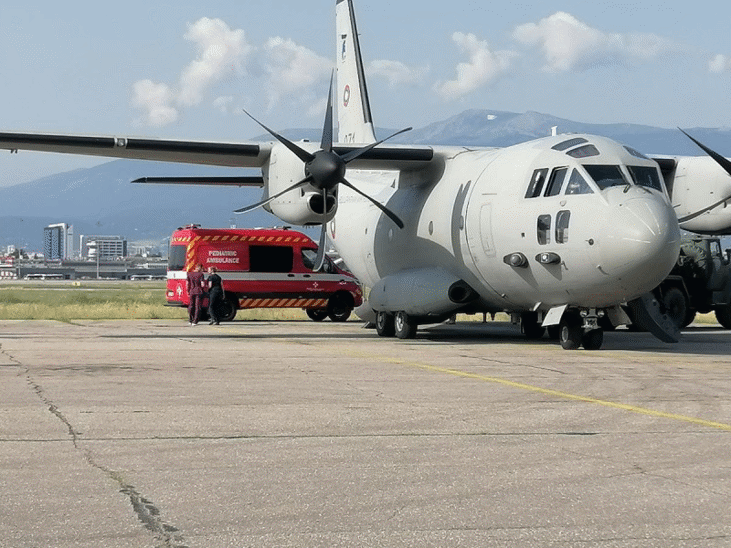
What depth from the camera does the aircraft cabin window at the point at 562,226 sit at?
1826 centimetres

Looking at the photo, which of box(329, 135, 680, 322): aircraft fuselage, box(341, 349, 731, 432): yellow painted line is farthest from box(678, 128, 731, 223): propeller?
box(341, 349, 731, 432): yellow painted line

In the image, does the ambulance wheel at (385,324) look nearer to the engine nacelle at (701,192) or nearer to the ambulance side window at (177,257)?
the engine nacelle at (701,192)

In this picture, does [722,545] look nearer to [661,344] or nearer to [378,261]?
[661,344]

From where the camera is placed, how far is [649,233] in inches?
666

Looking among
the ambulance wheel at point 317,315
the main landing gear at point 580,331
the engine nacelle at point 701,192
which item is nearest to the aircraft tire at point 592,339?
A: the main landing gear at point 580,331

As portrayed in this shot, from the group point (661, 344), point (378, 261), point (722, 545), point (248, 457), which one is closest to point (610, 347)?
point (661, 344)

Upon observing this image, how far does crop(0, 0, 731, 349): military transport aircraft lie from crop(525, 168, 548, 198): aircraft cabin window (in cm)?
2

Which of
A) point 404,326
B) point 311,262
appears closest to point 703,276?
point 404,326

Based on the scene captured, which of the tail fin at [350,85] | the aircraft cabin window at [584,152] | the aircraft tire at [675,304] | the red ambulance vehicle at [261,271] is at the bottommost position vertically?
the aircraft tire at [675,304]

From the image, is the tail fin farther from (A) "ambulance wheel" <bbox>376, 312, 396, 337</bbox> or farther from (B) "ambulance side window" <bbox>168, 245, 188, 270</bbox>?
(B) "ambulance side window" <bbox>168, 245, 188, 270</bbox>

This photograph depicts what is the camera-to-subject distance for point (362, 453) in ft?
27.2

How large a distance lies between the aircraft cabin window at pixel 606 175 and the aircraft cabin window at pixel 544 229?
1.02 m

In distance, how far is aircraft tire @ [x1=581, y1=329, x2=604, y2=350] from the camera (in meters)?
19.4

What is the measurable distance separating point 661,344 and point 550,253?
4709 mm
